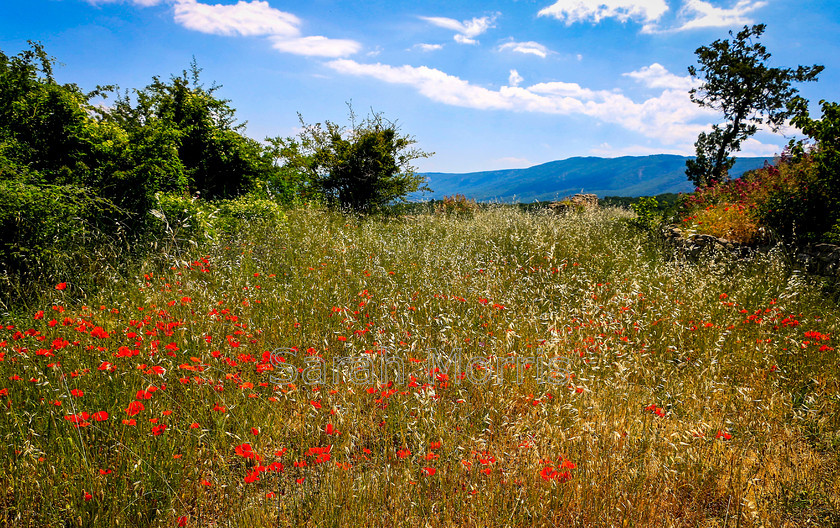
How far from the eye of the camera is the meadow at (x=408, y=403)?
6.89ft

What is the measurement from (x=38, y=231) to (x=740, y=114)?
95.4 feet

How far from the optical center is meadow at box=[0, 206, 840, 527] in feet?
6.89

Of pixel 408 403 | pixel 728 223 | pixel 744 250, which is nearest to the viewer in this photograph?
pixel 408 403

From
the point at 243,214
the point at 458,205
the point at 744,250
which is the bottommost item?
the point at 744,250

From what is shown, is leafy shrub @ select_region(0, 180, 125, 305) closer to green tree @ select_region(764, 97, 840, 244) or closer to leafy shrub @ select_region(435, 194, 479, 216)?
green tree @ select_region(764, 97, 840, 244)

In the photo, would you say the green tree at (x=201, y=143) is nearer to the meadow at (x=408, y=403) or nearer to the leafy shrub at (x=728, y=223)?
the meadow at (x=408, y=403)

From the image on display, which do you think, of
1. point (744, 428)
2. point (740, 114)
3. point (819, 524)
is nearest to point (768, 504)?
point (819, 524)

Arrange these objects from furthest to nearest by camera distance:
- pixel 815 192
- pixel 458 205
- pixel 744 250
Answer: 1. pixel 458 205
2. pixel 744 250
3. pixel 815 192

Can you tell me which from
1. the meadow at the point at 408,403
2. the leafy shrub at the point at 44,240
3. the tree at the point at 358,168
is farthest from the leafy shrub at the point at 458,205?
the leafy shrub at the point at 44,240

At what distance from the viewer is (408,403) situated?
296 cm

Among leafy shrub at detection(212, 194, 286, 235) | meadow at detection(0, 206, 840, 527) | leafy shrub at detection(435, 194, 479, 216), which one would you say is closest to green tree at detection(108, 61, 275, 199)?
leafy shrub at detection(212, 194, 286, 235)

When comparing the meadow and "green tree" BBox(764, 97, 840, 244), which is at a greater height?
"green tree" BBox(764, 97, 840, 244)

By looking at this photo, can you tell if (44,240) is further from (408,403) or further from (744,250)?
(744,250)

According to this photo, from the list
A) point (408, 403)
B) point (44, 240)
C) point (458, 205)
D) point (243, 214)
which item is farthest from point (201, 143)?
point (458, 205)
